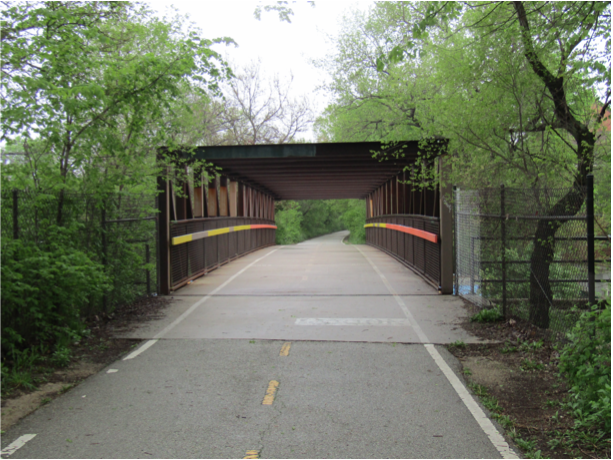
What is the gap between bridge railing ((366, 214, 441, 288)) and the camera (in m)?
13.5

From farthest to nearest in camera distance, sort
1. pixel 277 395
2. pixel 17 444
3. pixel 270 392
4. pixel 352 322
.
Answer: pixel 352 322 < pixel 270 392 < pixel 277 395 < pixel 17 444

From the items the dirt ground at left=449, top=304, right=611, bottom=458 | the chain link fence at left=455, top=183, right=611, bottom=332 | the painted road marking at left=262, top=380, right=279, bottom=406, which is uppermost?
the chain link fence at left=455, top=183, right=611, bottom=332

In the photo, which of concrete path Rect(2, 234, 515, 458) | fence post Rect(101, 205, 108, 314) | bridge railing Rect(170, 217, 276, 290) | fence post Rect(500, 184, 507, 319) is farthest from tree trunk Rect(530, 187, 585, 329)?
bridge railing Rect(170, 217, 276, 290)

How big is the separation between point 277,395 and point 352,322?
3900 millimetres

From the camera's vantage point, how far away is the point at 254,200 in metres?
30.1

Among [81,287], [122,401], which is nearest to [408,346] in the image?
[122,401]

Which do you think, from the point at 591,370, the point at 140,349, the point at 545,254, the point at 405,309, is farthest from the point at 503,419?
the point at 405,309

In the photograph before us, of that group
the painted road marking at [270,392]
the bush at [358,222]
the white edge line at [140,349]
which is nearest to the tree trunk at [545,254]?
the painted road marking at [270,392]

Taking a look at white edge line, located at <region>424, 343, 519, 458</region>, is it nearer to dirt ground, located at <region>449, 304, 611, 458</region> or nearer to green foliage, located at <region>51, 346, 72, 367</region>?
dirt ground, located at <region>449, 304, 611, 458</region>

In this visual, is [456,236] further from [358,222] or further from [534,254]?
[358,222]

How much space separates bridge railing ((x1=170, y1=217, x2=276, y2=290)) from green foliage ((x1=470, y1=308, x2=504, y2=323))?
7007mm

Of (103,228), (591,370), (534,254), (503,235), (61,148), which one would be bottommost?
(591,370)

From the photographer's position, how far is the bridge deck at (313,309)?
8609mm

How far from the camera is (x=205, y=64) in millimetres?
8805
